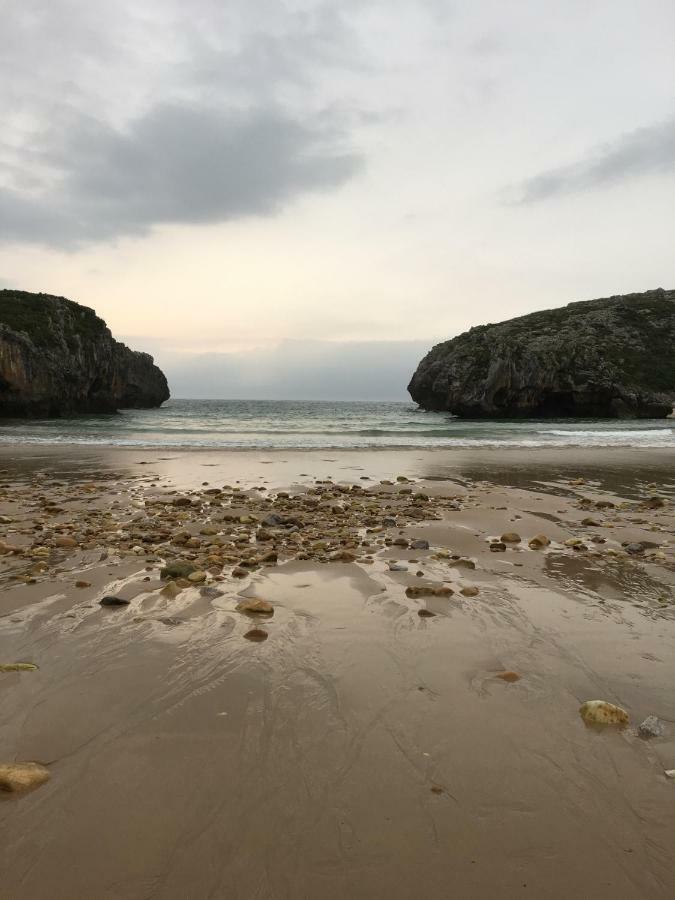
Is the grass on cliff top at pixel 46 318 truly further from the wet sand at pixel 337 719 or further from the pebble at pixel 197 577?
the pebble at pixel 197 577

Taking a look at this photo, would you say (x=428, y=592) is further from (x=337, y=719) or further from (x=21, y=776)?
(x=21, y=776)

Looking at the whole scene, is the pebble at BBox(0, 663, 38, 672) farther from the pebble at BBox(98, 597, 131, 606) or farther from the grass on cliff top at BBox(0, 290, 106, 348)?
the grass on cliff top at BBox(0, 290, 106, 348)

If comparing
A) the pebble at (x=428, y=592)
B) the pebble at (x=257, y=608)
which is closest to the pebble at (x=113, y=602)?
the pebble at (x=257, y=608)

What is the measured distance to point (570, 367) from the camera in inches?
2116

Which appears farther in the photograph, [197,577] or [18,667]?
[197,577]

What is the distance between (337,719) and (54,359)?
1922 inches

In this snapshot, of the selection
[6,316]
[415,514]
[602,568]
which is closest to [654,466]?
[415,514]

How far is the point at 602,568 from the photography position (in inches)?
226

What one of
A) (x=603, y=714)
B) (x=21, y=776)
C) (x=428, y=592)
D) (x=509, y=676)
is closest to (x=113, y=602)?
(x=21, y=776)

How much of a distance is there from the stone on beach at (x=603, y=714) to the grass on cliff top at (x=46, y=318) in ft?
162

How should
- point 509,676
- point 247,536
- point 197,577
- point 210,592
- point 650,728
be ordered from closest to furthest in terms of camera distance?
1. point 650,728
2. point 509,676
3. point 210,592
4. point 197,577
5. point 247,536

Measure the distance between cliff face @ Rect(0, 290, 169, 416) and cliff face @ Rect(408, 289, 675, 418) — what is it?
125 ft

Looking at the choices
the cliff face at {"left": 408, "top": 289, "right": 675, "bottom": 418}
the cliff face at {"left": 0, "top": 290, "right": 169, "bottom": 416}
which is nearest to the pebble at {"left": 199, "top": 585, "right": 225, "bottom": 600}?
the cliff face at {"left": 0, "top": 290, "right": 169, "bottom": 416}

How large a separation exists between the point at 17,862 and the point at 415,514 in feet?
23.5
